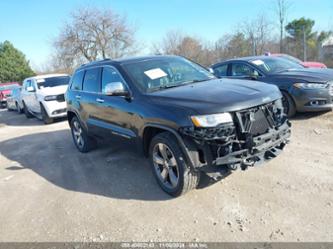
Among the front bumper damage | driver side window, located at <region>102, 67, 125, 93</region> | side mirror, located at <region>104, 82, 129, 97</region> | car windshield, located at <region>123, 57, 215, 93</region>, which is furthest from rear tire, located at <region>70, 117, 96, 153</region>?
the front bumper damage

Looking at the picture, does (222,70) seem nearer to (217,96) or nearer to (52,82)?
(217,96)

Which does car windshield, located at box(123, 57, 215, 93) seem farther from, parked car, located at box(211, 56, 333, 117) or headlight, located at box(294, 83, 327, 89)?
headlight, located at box(294, 83, 327, 89)

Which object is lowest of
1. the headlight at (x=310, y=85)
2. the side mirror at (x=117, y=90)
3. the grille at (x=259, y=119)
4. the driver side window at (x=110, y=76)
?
the headlight at (x=310, y=85)

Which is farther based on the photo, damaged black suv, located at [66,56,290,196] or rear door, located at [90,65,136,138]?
rear door, located at [90,65,136,138]

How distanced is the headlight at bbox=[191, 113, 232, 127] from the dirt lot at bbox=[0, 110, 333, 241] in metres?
1.05

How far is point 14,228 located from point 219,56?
27273mm

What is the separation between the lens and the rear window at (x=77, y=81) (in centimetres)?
591

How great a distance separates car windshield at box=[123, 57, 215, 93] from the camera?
4.12 meters

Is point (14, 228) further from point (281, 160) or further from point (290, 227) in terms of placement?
point (281, 160)

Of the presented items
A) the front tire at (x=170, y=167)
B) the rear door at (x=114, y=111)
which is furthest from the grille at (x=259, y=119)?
the rear door at (x=114, y=111)

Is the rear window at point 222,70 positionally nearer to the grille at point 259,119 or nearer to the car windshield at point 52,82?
the grille at point 259,119

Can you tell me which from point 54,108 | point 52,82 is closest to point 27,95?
point 52,82

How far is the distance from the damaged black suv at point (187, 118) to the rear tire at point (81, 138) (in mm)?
1307

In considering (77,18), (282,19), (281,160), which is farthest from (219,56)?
(281,160)
